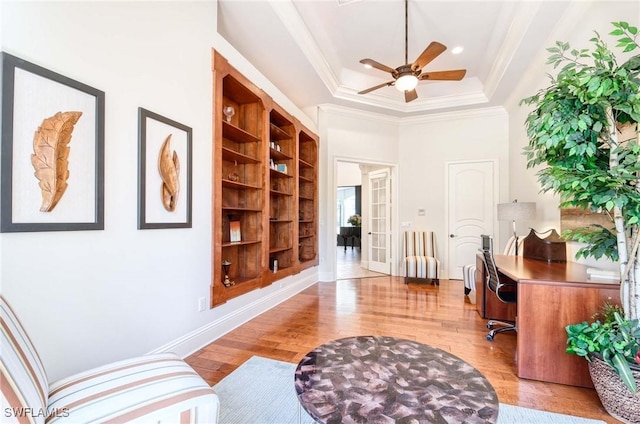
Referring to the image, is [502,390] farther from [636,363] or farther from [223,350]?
[223,350]

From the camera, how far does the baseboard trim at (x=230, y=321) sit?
7.97 ft

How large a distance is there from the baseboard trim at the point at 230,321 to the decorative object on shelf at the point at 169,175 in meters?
1.12

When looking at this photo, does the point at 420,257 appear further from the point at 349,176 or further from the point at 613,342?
the point at 349,176

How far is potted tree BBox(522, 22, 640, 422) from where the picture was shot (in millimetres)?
1593

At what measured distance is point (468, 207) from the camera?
5.63 meters

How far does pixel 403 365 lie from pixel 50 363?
6.21 ft

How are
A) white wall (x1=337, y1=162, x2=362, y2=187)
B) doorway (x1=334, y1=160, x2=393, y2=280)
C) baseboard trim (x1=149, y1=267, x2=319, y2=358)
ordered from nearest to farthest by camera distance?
baseboard trim (x1=149, y1=267, x2=319, y2=358)
doorway (x1=334, y1=160, x2=393, y2=280)
white wall (x1=337, y1=162, x2=362, y2=187)

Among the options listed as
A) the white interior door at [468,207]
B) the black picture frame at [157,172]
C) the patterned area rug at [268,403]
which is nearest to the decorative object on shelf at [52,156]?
the black picture frame at [157,172]

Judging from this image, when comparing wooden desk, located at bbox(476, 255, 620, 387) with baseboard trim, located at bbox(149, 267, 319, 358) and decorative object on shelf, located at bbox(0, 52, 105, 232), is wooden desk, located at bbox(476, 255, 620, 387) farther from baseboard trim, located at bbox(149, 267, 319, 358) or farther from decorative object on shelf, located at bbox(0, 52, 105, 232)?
decorative object on shelf, located at bbox(0, 52, 105, 232)

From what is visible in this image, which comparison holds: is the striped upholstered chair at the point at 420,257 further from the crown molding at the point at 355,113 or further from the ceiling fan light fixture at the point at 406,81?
the ceiling fan light fixture at the point at 406,81

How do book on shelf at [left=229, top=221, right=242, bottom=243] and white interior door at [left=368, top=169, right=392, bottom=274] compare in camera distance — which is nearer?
book on shelf at [left=229, top=221, right=242, bottom=243]

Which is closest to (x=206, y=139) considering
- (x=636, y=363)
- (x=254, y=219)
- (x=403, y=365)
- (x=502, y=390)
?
(x=254, y=219)

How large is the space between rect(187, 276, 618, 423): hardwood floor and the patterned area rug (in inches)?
3.9

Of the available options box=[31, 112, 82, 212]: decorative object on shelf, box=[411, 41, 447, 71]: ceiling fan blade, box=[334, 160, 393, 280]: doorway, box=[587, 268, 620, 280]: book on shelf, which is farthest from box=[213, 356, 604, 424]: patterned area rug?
box=[334, 160, 393, 280]: doorway
